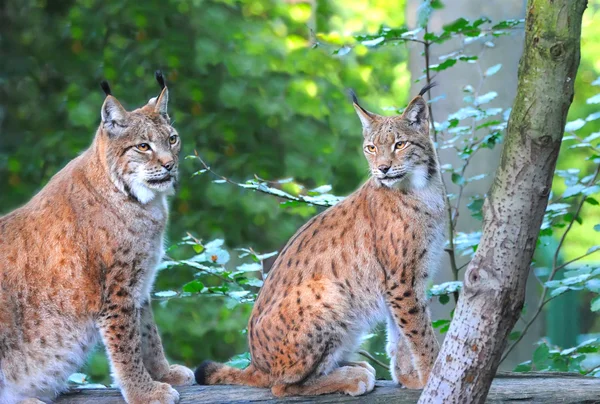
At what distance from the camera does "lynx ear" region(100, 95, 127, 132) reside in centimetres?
456

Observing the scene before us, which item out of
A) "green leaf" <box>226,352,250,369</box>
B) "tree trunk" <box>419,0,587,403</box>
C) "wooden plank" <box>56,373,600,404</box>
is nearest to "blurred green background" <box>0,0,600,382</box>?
"green leaf" <box>226,352,250,369</box>

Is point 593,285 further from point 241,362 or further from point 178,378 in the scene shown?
point 178,378

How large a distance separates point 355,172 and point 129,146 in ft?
18.8

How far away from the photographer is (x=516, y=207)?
10.2 feet

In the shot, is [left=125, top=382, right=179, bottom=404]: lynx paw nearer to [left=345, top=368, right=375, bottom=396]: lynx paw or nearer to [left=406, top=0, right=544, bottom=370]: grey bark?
[left=345, top=368, right=375, bottom=396]: lynx paw

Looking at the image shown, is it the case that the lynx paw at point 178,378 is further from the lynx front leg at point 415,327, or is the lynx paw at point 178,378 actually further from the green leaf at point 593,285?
the green leaf at point 593,285

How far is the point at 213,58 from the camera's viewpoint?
9.11 metres

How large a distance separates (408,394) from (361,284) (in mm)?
626

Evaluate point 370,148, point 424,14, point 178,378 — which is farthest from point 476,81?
point 178,378

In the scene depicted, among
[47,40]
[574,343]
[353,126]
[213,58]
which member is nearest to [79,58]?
[47,40]

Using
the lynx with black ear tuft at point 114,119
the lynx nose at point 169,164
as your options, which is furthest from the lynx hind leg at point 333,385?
the lynx with black ear tuft at point 114,119

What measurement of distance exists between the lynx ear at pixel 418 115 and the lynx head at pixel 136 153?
1309 millimetres

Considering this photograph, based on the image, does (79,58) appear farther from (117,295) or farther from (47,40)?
(117,295)

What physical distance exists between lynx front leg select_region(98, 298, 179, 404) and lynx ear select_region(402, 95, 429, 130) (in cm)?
182
